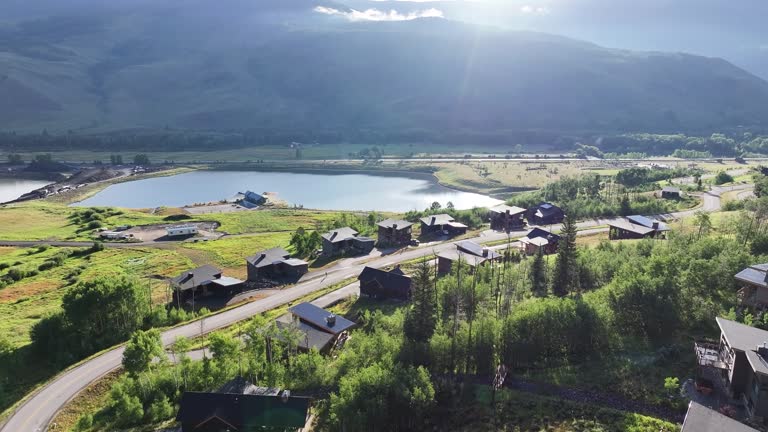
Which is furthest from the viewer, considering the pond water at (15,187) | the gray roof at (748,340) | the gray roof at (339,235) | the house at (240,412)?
the pond water at (15,187)

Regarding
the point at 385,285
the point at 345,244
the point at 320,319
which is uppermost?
the point at 385,285

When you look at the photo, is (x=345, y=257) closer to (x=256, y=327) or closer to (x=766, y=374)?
(x=256, y=327)

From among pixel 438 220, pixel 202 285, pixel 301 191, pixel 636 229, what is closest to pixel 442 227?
pixel 438 220

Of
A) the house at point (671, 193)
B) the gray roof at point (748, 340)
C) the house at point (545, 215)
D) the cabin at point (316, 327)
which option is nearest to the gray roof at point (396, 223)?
the house at point (545, 215)

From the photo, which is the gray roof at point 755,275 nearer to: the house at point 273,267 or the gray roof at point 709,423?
the gray roof at point 709,423

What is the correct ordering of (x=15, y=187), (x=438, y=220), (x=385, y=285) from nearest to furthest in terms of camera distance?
(x=385, y=285), (x=438, y=220), (x=15, y=187)

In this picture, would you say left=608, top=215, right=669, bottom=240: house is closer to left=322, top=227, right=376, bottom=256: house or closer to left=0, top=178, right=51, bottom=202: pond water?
left=322, top=227, right=376, bottom=256: house

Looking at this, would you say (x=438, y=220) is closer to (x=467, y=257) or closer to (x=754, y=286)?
(x=467, y=257)
